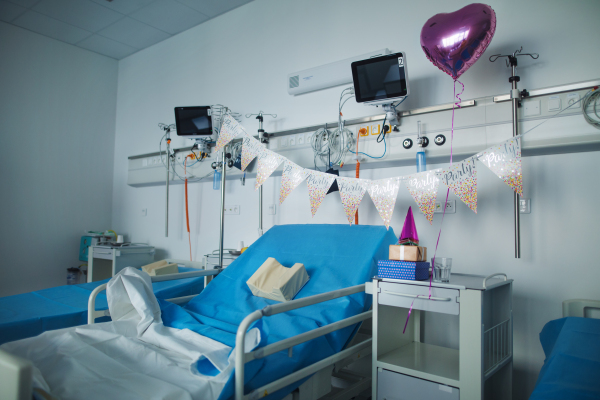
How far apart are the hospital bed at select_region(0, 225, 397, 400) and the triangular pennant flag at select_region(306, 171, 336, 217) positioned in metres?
0.25

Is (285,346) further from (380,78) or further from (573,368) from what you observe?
(380,78)

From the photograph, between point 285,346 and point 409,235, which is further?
point 409,235

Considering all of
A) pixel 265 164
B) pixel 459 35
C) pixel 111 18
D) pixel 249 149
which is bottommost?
pixel 265 164

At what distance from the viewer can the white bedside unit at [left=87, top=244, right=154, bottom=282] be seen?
3387 mm

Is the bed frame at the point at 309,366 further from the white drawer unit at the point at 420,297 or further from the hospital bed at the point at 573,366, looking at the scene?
the hospital bed at the point at 573,366

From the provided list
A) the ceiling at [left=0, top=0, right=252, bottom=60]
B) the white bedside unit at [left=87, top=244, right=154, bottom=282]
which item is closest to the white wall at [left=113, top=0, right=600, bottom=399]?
the ceiling at [left=0, top=0, right=252, bottom=60]

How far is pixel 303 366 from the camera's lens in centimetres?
150

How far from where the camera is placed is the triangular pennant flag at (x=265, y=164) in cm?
229

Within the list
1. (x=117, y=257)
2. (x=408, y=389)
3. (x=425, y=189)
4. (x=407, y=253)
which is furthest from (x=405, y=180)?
(x=117, y=257)

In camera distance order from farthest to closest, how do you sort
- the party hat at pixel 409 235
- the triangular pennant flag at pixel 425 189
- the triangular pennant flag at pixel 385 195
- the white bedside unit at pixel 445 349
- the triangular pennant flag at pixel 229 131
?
1. the triangular pennant flag at pixel 229 131
2. the triangular pennant flag at pixel 385 195
3. the triangular pennant flag at pixel 425 189
4. the party hat at pixel 409 235
5. the white bedside unit at pixel 445 349

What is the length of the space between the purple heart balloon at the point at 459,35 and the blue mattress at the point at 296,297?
95 centimetres

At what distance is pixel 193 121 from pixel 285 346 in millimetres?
2398

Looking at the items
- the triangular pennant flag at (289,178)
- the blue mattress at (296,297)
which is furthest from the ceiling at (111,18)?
the blue mattress at (296,297)

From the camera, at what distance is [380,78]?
2232 mm
